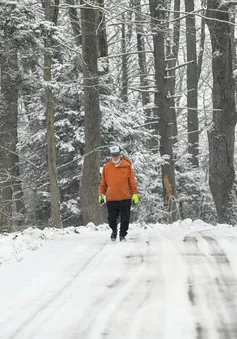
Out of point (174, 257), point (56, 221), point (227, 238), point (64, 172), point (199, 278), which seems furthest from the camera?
point (64, 172)

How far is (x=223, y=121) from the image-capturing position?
47.4 feet

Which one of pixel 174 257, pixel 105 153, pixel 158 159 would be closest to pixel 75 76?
pixel 105 153

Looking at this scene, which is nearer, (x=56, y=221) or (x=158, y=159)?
(x=56, y=221)

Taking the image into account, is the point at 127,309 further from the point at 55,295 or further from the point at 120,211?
the point at 120,211

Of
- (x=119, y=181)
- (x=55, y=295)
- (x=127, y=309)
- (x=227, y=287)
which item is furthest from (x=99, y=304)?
(x=119, y=181)

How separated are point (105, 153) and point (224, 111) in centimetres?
515

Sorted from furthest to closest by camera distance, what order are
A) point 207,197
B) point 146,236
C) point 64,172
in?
point 207,197 < point 64,172 < point 146,236

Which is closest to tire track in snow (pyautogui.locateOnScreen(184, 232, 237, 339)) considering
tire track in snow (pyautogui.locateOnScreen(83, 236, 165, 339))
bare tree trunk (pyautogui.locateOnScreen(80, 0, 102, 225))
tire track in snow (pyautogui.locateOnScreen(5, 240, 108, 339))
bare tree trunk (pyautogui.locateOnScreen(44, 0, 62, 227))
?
tire track in snow (pyautogui.locateOnScreen(83, 236, 165, 339))

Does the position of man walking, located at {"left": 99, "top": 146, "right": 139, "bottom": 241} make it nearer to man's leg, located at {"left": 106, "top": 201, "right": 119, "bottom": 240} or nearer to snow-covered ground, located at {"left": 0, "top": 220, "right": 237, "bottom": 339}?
man's leg, located at {"left": 106, "top": 201, "right": 119, "bottom": 240}

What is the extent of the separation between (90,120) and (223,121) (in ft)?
12.4

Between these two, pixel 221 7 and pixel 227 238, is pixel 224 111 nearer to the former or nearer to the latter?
pixel 221 7

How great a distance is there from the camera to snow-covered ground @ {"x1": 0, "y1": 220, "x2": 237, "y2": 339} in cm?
415

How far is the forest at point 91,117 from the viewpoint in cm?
1205

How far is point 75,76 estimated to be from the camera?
18.0m
